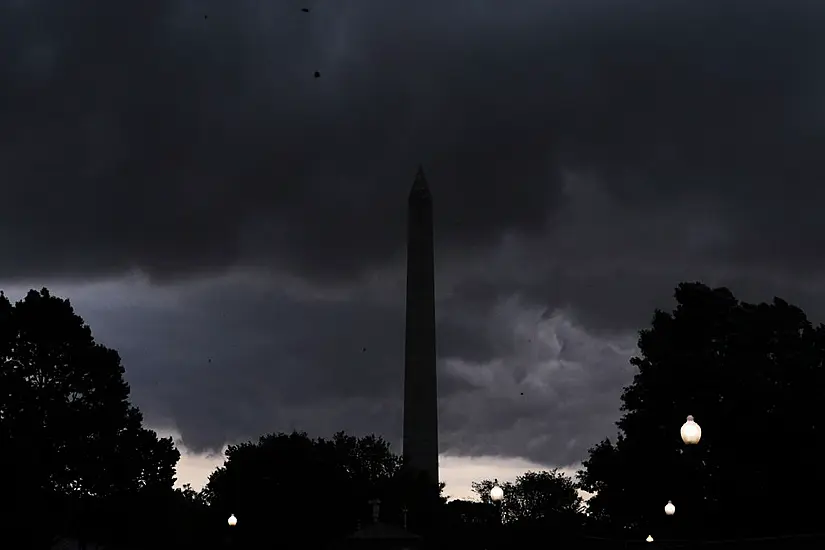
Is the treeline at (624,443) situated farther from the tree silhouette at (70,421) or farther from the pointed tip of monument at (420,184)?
the pointed tip of monument at (420,184)

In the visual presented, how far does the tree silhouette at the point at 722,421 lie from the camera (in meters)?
58.4

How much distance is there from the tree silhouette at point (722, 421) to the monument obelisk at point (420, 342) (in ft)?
104

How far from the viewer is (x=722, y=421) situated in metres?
61.1

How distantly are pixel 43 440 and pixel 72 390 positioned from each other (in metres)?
4.37

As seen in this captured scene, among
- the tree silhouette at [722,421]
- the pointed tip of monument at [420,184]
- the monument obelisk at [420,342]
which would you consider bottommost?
the tree silhouette at [722,421]

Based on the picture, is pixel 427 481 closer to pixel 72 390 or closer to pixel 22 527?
pixel 72 390

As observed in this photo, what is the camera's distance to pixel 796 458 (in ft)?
191

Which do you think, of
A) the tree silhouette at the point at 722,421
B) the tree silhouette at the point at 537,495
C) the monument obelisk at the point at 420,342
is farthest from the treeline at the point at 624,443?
the tree silhouette at the point at 537,495

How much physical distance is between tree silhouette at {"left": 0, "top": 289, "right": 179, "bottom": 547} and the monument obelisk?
3121cm

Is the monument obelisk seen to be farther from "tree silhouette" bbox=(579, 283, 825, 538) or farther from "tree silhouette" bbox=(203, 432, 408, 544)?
"tree silhouette" bbox=(579, 283, 825, 538)

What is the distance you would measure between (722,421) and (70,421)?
141 feet

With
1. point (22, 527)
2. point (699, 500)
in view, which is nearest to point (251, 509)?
point (22, 527)

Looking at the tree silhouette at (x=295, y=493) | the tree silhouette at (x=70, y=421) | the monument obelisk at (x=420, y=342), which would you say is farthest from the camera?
the monument obelisk at (x=420, y=342)

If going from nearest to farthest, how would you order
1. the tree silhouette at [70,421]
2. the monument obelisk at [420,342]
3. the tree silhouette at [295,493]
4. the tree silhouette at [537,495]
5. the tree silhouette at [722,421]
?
A: the tree silhouette at [722,421]
the tree silhouette at [70,421]
the tree silhouette at [295,493]
the monument obelisk at [420,342]
the tree silhouette at [537,495]
